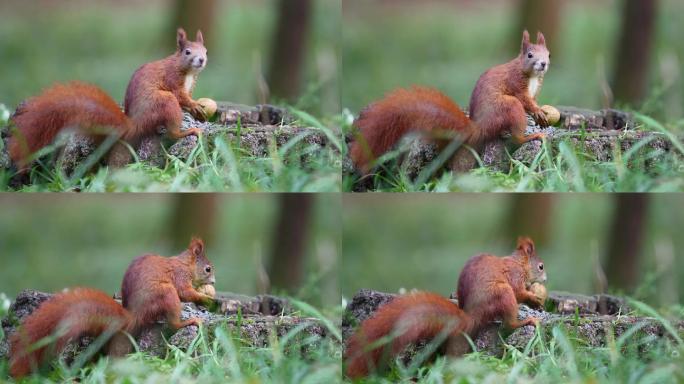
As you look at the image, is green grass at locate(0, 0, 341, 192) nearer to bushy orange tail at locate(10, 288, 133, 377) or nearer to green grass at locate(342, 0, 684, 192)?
green grass at locate(342, 0, 684, 192)

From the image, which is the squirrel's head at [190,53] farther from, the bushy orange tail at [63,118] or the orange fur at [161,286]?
the orange fur at [161,286]

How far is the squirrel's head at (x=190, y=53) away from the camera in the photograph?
6293 mm

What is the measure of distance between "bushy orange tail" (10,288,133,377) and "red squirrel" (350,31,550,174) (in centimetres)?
146

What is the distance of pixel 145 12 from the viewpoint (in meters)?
6.36

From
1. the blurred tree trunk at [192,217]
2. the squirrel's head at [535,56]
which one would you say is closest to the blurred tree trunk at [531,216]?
the squirrel's head at [535,56]

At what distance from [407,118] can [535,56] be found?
72 centimetres

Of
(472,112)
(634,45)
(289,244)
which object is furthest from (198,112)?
(634,45)

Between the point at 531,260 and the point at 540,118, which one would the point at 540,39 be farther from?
the point at 531,260

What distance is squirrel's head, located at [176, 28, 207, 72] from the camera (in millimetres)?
6293

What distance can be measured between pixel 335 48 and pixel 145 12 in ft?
3.25

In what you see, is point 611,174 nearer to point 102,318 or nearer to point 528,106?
point 528,106

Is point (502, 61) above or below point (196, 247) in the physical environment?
above

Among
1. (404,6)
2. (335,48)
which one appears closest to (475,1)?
(404,6)

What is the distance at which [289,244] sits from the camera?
251 inches
